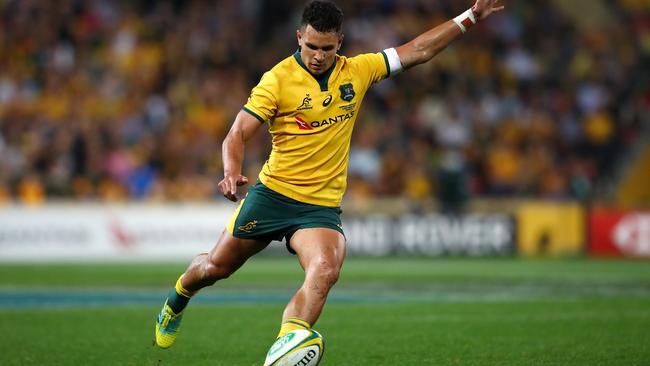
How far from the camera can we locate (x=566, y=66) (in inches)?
1074

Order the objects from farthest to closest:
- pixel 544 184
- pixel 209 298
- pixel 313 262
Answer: pixel 544 184, pixel 209 298, pixel 313 262

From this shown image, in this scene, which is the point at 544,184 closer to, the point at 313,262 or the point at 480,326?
the point at 480,326

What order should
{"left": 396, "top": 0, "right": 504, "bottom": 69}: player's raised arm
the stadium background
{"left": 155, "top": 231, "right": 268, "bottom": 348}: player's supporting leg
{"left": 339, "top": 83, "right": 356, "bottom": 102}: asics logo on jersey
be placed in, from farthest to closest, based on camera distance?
the stadium background → {"left": 396, "top": 0, "right": 504, "bottom": 69}: player's raised arm → {"left": 155, "top": 231, "right": 268, "bottom": 348}: player's supporting leg → {"left": 339, "top": 83, "right": 356, "bottom": 102}: asics logo on jersey

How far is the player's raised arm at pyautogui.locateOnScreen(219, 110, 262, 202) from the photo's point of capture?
661 cm

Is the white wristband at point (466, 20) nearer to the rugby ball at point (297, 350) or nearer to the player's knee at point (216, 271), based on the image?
the player's knee at point (216, 271)

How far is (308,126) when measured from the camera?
7113mm

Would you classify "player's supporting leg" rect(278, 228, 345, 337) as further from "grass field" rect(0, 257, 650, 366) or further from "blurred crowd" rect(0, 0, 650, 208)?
"blurred crowd" rect(0, 0, 650, 208)

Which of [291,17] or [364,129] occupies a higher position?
[291,17]

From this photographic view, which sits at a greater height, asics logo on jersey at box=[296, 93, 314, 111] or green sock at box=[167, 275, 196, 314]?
asics logo on jersey at box=[296, 93, 314, 111]

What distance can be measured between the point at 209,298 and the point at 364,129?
11.2 m

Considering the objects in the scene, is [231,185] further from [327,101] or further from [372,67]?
[372,67]

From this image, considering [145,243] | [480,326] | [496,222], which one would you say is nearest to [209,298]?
[480,326]

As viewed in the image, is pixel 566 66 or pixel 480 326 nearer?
pixel 480 326

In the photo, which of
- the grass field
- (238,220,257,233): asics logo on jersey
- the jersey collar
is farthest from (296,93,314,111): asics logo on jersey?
the grass field
